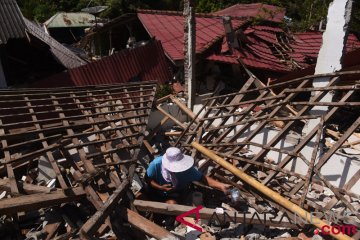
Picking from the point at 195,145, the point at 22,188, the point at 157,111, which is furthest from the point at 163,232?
the point at 157,111

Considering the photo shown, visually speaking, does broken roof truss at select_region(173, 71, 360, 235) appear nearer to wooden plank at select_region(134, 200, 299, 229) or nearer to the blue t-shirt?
wooden plank at select_region(134, 200, 299, 229)

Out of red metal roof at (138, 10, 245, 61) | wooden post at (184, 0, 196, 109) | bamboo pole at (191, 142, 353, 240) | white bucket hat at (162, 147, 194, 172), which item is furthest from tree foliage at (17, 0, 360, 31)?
white bucket hat at (162, 147, 194, 172)

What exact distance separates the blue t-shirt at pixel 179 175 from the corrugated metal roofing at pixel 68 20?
2354 centimetres

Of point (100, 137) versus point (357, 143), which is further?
point (357, 143)

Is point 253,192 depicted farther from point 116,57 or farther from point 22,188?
point 116,57

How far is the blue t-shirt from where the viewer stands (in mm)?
4512

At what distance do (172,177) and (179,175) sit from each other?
0.11m

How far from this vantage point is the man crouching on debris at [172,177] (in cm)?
434

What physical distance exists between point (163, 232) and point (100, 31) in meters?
12.8

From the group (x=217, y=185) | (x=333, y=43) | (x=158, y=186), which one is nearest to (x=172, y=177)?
(x=158, y=186)

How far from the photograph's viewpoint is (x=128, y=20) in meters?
14.3

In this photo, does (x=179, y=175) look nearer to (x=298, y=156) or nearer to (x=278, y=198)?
(x=278, y=198)

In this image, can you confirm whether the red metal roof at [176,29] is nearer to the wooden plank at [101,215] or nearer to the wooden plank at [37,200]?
the wooden plank at [101,215]

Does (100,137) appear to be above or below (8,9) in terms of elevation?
below
